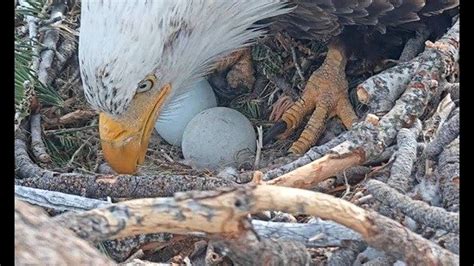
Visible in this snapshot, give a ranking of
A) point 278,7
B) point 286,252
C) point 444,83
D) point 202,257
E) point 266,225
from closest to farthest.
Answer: point 286,252 → point 266,225 → point 202,257 → point 444,83 → point 278,7

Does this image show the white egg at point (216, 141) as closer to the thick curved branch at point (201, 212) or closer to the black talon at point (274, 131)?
the black talon at point (274, 131)

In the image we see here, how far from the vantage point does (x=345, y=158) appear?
6.14ft

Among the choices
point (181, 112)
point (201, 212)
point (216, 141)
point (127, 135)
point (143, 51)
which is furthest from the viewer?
point (181, 112)

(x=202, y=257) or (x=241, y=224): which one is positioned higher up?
(x=241, y=224)

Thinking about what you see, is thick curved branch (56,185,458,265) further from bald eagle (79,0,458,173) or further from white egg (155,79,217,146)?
white egg (155,79,217,146)

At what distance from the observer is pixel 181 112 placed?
2.39 m

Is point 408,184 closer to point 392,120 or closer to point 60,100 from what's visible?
point 392,120

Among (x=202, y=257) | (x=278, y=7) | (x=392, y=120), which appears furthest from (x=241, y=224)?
(x=278, y=7)

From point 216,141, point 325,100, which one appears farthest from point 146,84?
point 325,100

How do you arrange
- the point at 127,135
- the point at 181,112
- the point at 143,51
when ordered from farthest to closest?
the point at 181,112, the point at 127,135, the point at 143,51

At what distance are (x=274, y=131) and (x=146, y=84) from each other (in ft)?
1.62

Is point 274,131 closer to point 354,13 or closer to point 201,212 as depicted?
point 354,13

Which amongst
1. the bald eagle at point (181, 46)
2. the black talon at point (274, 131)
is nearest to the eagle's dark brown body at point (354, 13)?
the bald eagle at point (181, 46)

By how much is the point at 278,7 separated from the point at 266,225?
937 mm
